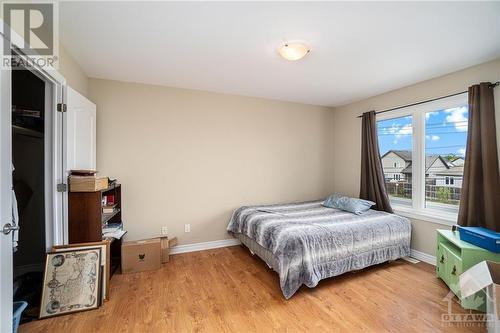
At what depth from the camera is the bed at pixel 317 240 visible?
7.17 ft

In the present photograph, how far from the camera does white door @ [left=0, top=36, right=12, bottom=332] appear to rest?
4.13ft

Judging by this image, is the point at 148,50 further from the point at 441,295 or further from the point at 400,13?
the point at 441,295

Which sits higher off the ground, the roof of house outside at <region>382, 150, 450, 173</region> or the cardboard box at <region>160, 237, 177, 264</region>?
the roof of house outside at <region>382, 150, 450, 173</region>

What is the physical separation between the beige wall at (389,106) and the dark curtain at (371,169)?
0.73ft

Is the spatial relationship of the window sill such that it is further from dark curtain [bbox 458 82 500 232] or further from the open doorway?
the open doorway

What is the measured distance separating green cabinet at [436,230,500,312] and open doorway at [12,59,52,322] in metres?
3.88

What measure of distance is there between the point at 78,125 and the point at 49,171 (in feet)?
1.79

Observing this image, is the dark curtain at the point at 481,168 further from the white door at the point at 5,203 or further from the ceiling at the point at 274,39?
the white door at the point at 5,203

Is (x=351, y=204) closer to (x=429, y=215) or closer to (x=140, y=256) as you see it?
(x=429, y=215)

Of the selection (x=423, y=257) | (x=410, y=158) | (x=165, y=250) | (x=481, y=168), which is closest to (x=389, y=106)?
(x=410, y=158)

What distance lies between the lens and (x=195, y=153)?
3.33m

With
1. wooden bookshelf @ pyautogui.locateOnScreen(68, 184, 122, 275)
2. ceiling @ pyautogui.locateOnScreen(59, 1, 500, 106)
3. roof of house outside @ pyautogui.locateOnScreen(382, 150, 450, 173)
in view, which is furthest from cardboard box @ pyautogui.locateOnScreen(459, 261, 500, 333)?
wooden bookshelf @ pyautogui.locateOnScreen(68, 184, 122, 275)

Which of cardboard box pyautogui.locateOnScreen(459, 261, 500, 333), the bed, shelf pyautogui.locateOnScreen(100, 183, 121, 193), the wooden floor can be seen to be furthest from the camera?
shelf pyautogui.locateOnScreen(100, 183, 121, 193)

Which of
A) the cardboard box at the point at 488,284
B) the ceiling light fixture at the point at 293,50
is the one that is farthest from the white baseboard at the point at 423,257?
the ceiling light fixture at the point at 293,50
